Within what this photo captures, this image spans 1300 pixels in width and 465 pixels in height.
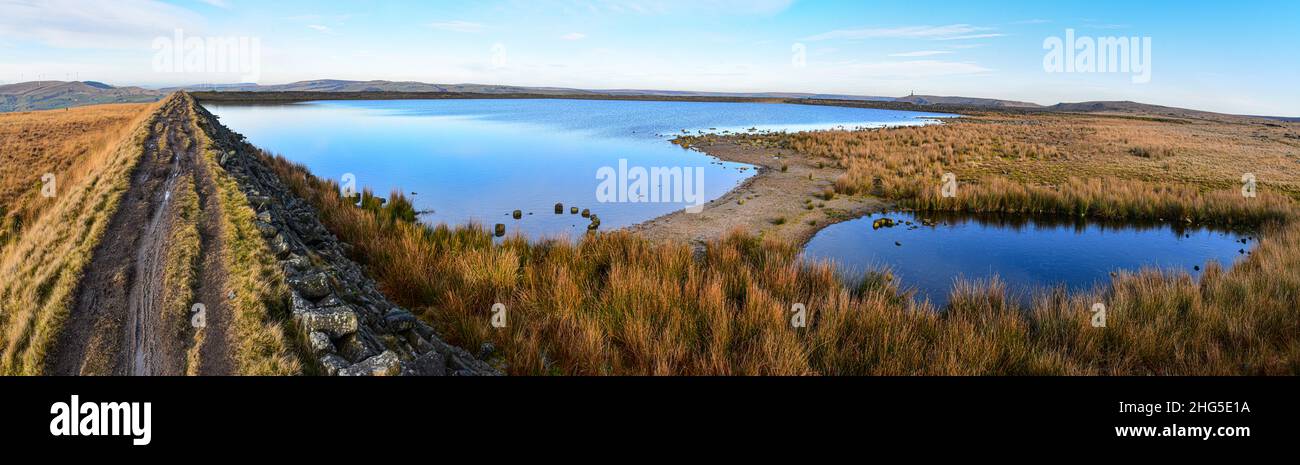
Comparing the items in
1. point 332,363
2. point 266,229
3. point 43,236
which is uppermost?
point 266,229

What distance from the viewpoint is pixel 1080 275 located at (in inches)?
381

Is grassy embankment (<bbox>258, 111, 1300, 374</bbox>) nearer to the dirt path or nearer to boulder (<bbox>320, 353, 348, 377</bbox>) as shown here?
boulder (<bbox>320, 353, 348, 377</bbox>)

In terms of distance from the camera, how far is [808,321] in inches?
233

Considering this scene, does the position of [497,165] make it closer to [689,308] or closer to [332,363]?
[689,308]

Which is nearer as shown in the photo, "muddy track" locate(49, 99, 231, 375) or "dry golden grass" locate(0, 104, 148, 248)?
"muddy track" locate(49, 99, 231, 375)

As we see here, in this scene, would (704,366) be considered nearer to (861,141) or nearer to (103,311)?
(103,311)

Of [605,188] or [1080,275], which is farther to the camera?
[605,188]

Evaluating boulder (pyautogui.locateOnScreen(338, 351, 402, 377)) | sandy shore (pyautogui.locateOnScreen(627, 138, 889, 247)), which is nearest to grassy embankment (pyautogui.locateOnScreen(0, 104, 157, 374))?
boulder (pyautogui.locateOnScreen(338, 351, 402, 377))
